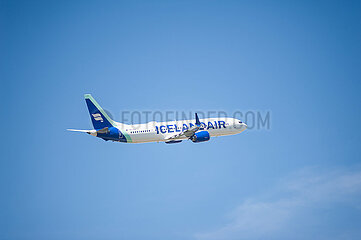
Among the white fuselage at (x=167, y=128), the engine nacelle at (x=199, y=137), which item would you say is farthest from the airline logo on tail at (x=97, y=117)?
the engine nacelle at (x=199, y=137)

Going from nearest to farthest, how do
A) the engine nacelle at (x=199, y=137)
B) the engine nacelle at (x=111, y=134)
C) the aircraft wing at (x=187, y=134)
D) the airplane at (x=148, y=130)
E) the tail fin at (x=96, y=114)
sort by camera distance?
the engine nacelle at (x=111, y=134)
the airplane at (x=148, y=130)
the tail fin at (x=96, y=114)
the aircraft wing at (x=187, y=134)
the engine nacelle at (x=199, y=137)

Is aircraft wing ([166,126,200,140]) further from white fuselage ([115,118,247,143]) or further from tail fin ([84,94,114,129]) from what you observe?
tail fin ([84,94,114,129])

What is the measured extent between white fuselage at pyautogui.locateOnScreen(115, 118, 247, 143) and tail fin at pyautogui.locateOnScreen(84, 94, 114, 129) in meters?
2.71

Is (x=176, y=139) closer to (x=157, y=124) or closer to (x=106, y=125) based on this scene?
(x=157, y=124)

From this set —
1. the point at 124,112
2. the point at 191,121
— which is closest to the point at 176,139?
the point at 191,121

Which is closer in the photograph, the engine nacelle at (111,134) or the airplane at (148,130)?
the engine nacelle at (111,134)

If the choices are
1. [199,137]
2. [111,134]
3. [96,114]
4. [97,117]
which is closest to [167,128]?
[199,137]

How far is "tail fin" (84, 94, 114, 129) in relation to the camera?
124062mm

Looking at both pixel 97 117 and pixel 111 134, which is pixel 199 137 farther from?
pixel 97 117

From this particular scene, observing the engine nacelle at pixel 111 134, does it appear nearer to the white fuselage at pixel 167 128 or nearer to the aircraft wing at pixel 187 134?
the white fuselage at pixel 167 128

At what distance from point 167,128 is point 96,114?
14981mm

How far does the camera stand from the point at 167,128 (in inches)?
5039

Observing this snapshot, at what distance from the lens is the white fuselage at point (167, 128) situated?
125 m

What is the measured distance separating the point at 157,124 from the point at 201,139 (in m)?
9.65
